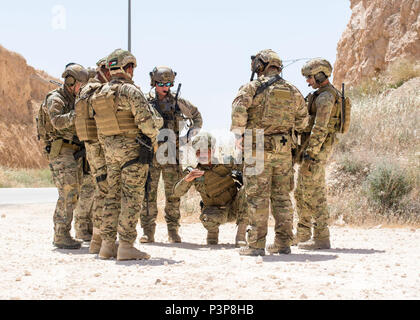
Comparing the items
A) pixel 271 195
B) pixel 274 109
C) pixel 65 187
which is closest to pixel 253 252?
pixel 271 195

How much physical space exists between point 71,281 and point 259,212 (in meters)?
2.23

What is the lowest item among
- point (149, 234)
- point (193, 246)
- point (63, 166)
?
point (193, 246)

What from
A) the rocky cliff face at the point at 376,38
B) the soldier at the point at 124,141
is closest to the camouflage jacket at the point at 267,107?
the soldier at the point at 124,141

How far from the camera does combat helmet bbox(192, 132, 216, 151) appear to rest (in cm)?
734

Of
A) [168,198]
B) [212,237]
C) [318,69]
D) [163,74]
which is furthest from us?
[168,198]

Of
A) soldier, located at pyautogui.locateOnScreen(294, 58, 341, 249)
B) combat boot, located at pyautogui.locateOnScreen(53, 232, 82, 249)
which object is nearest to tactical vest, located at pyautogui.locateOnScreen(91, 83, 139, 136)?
combat boot, located at pyautogui.locateOnScreen(53, 232, 82, 249)

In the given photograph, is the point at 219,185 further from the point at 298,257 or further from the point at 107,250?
the point at 107,250

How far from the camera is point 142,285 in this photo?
15.1ft

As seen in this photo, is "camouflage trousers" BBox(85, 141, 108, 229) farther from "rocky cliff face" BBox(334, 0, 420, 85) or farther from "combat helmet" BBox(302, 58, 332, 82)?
"rocky cliff face" BBox(334, 0, 420, 85)

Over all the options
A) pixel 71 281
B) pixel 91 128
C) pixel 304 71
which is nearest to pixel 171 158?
pixel 91 128

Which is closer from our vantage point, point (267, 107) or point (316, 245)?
point (267, 107)

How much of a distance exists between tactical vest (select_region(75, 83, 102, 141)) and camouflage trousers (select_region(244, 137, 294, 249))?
6.04ft

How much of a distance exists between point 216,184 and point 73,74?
2.45 meters

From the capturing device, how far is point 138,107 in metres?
5.69
